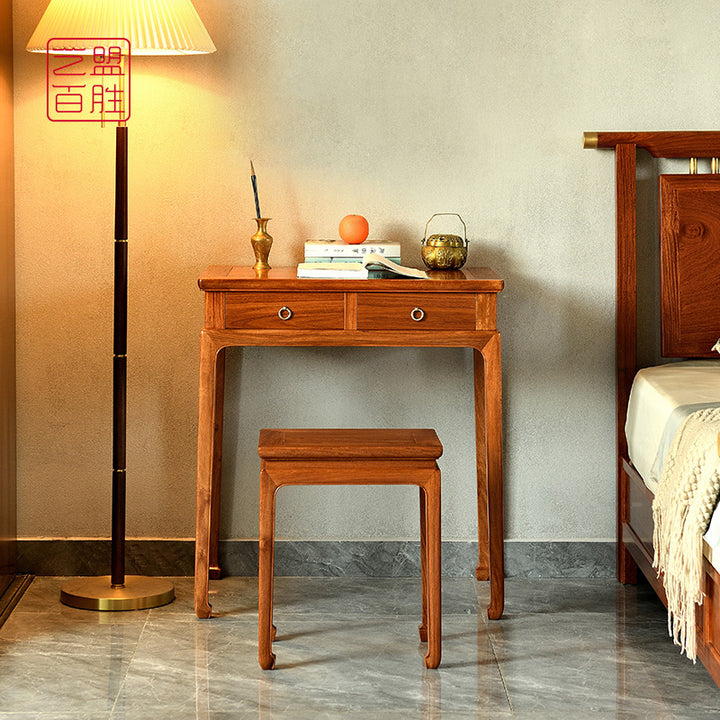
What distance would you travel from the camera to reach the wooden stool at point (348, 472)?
238cm

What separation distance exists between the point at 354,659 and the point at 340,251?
103cm

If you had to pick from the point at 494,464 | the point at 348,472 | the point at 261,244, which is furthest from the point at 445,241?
the point at 348,472

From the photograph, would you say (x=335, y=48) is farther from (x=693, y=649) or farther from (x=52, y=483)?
(x=693, y=649)

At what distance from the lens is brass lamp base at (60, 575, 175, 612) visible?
9.44ft

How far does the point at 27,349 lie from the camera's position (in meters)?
3.11

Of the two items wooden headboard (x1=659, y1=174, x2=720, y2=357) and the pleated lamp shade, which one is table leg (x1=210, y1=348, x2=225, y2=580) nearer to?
the pleated lamp shade

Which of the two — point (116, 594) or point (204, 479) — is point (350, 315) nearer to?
point (204, 479)

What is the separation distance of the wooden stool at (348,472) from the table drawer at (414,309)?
1.28 feet

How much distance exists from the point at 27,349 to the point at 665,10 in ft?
6.54

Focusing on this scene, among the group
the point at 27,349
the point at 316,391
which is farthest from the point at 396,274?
the point at 27,349

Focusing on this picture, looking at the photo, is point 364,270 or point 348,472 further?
point 364,270

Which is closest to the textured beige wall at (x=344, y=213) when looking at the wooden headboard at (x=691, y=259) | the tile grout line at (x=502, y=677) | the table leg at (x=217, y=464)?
the table leg at (x=217, y=464)

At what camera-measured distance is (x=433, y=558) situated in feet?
7.95

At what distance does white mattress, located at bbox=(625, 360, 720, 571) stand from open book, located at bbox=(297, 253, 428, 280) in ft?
2.10
